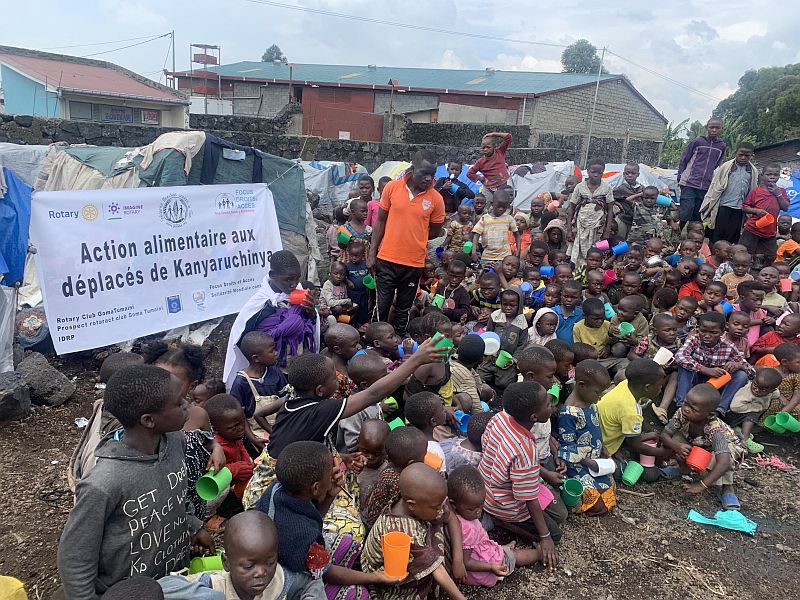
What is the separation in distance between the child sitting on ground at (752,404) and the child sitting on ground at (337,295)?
147 inches

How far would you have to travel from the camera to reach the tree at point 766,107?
29422 millimetres

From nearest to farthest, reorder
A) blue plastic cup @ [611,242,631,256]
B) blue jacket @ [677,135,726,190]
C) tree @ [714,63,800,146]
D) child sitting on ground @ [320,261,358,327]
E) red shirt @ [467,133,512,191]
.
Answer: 1. child sitting on ground @ [320,261,358,327]
2. blue plastic cup @ [611,242,631,256]
3. blue jacket @ [677,135,726,190]
4. red shirt @ [467,133,512,191]
5. tree @ [714,63,800,146]

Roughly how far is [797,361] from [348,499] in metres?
4.23

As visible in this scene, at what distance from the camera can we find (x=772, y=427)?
15.7 feet

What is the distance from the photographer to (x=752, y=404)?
480 centimetres

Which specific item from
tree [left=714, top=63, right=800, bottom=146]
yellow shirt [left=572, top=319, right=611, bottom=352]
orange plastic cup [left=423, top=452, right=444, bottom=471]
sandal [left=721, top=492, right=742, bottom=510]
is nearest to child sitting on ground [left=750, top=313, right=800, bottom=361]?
yellow shirt [left=572, top=319, right=611, bottom=352]

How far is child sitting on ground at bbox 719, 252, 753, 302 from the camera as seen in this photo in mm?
6359

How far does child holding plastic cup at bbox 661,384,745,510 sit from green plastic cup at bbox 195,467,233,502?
3175 millimetres

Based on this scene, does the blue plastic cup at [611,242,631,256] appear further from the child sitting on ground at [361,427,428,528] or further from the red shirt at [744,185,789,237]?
the child sitting on ground at [361,427,428,528]

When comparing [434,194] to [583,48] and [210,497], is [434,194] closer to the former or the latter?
[210,497]

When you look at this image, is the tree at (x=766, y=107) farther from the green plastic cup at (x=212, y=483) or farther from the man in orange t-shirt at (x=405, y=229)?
the green plastic cup at (x=212, y=483)

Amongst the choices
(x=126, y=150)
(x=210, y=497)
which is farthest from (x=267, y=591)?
(x=126, y=150)

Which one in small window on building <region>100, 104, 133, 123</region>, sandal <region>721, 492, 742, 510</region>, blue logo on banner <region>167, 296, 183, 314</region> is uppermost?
small window on building <region>100, 104, 133, 123</region>

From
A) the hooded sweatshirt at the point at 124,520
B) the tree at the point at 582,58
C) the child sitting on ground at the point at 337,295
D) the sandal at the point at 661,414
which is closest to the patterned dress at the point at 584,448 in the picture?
the sandal at the point at 661,414
